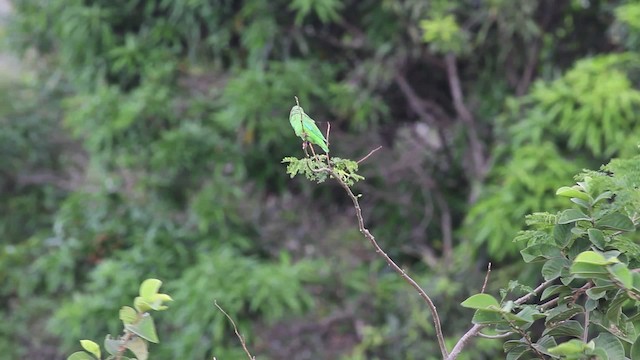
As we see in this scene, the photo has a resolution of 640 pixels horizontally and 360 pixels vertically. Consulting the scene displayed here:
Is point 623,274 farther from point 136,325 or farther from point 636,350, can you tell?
point 136,325

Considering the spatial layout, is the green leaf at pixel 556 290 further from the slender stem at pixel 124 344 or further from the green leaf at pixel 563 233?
the slender stem at pixel 124 344

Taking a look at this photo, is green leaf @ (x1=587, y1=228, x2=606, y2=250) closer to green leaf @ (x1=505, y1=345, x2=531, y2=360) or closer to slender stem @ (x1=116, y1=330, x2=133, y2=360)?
green leaf @ (x1=505, y1=345, x2=531, y2=360)

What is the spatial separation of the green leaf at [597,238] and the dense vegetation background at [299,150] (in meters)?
2.13

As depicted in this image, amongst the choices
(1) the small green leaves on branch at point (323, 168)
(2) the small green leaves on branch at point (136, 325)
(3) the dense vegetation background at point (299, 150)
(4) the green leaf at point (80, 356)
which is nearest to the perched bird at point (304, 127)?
(1) the small green leaves on branch at point (323, 168)

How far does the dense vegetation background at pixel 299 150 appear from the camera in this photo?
Answer: 3612mm

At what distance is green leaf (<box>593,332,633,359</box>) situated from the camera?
112 centimetres

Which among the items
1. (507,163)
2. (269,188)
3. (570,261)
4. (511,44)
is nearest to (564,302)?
Answer: (570,261)

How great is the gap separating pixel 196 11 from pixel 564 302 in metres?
3.00

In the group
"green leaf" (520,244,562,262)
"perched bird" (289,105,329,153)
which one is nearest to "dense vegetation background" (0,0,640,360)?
"perched bird" (289,105,329,153)

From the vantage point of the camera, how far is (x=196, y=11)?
13.0 ft

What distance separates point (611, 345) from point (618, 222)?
163 millimetres

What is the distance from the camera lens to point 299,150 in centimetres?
396

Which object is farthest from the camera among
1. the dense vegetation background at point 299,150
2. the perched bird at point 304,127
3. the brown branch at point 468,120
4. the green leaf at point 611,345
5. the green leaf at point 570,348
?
the brown branch at point 468,120

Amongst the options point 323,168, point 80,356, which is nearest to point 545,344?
point 323,168
